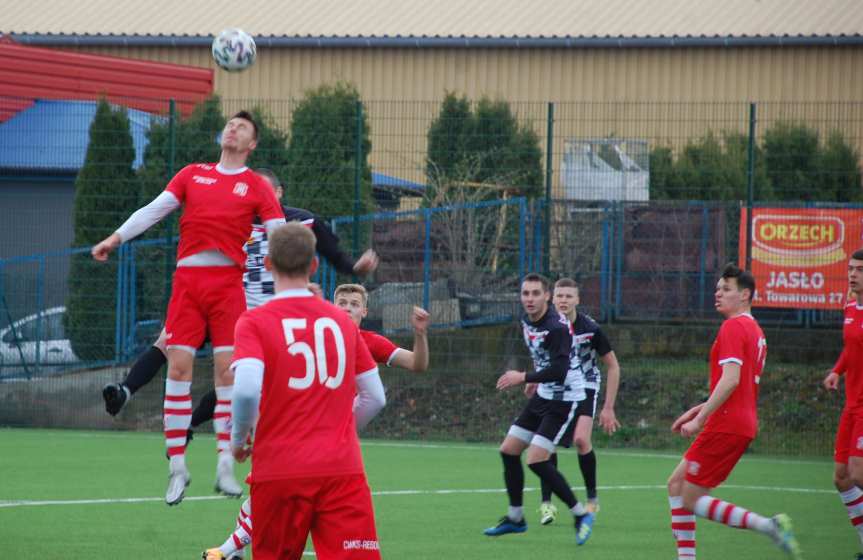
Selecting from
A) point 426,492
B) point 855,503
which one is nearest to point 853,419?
point 855,503

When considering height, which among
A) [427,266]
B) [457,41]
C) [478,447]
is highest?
[457,41]

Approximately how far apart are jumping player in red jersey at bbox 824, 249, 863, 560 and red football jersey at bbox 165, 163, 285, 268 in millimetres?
4369

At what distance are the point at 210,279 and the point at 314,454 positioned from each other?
315 cm

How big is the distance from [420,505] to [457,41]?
1788 centimetres

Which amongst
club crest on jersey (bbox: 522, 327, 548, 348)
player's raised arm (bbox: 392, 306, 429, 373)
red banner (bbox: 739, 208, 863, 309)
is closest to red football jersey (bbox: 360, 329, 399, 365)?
player's raised arm (bbox: 392, 306, 429, 373)

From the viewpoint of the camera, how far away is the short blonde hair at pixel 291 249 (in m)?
5.48

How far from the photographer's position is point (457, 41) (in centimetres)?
2805

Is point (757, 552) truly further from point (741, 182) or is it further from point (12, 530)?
point (741, 182)

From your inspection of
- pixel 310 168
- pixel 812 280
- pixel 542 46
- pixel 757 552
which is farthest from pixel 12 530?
pixel 542 46

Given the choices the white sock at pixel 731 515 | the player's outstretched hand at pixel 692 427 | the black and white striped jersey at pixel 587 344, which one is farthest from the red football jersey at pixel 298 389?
the black and white striped jersey at pixel 587 344

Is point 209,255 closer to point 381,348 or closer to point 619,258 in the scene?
point 381,348

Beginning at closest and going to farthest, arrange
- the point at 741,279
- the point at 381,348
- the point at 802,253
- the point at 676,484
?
1. the point at 381,348
2. the point at 741,279
3. the point at 676,484
4. the point at 802,253

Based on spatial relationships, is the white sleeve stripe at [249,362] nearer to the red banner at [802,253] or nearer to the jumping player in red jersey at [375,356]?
the jumping player in red jersey at [375,356]

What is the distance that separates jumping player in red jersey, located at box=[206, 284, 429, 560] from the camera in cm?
617
